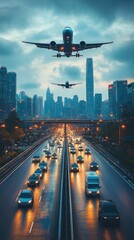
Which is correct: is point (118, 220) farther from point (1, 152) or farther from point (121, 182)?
point (1, 152)

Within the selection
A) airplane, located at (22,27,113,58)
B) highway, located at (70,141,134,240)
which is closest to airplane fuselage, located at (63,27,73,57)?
airplane, located at (22,27,113,58)

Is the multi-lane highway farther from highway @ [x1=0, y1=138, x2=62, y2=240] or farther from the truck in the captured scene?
the truck

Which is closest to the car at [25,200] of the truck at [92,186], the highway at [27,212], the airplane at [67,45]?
the highway at [27,212]

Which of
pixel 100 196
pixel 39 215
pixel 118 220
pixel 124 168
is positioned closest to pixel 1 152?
pixel 124 168

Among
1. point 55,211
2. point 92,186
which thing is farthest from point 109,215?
point 92,186

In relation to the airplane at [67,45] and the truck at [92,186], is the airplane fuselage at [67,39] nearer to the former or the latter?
the airplane at [67,45]

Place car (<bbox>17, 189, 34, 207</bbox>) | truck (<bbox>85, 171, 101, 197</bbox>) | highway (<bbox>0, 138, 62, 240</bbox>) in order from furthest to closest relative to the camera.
Result: truck (<bbox>85, 171, 101, 197</bbox>) → car (<bbox>17, 189, 34, 207</bbox>) → highway (<bbox>0, 138, 62, 240</bbox>)

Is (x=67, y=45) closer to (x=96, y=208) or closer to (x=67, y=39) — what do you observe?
(x=67, y=39)

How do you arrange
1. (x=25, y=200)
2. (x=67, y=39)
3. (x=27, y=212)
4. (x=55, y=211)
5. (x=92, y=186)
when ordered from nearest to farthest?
(x=27, y=212), (x=55, y=211), (x=25, y=200), (x=92, y=186), (x=67, y=39)
